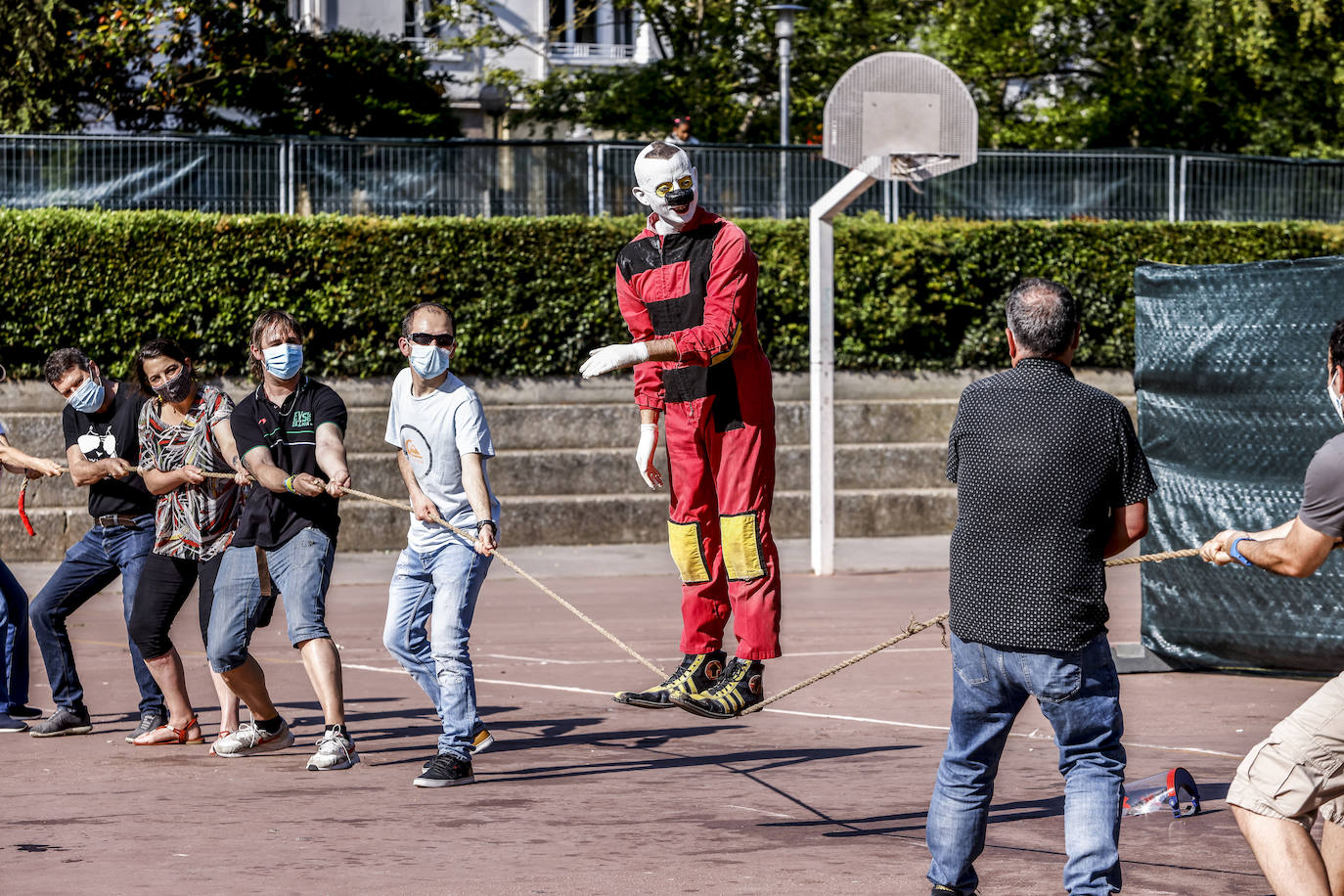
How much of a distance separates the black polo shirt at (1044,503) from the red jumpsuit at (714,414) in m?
2.01

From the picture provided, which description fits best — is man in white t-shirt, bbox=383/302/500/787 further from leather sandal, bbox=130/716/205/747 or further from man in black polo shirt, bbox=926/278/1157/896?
man in black polo shirt, bbox=926/278/1157/896

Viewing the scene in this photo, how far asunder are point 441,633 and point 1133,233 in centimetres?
1326

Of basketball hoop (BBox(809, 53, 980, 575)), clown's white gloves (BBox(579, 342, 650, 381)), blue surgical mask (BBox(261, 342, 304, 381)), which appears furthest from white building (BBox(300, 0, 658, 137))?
clown's white gloves (BBox(579, 342, 650, 381))

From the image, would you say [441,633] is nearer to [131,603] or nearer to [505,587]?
[131,603]

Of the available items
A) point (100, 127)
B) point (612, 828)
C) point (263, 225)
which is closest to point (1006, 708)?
point (612, 828)

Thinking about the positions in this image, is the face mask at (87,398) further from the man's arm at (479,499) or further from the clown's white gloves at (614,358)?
the clown's white gloves at (614,358)

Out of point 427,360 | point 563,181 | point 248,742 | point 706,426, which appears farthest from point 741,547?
point 563,181

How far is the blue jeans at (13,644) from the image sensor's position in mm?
8242

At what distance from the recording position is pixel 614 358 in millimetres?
6098

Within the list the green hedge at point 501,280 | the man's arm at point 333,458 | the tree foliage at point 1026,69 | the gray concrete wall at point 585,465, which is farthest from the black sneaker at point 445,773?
the tree foliage at point 1026,69

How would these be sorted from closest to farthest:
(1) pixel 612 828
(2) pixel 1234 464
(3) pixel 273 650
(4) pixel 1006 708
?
(4) pixel 1006 708, (1) pixel 612 828, (2) pixel 1234 464, (3) pixel 273 650

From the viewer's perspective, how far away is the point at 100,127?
67.4 feet

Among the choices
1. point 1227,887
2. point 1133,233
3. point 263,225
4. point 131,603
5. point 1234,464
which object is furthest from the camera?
point 1133,233

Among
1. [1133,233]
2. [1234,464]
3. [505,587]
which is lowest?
[505,587]
